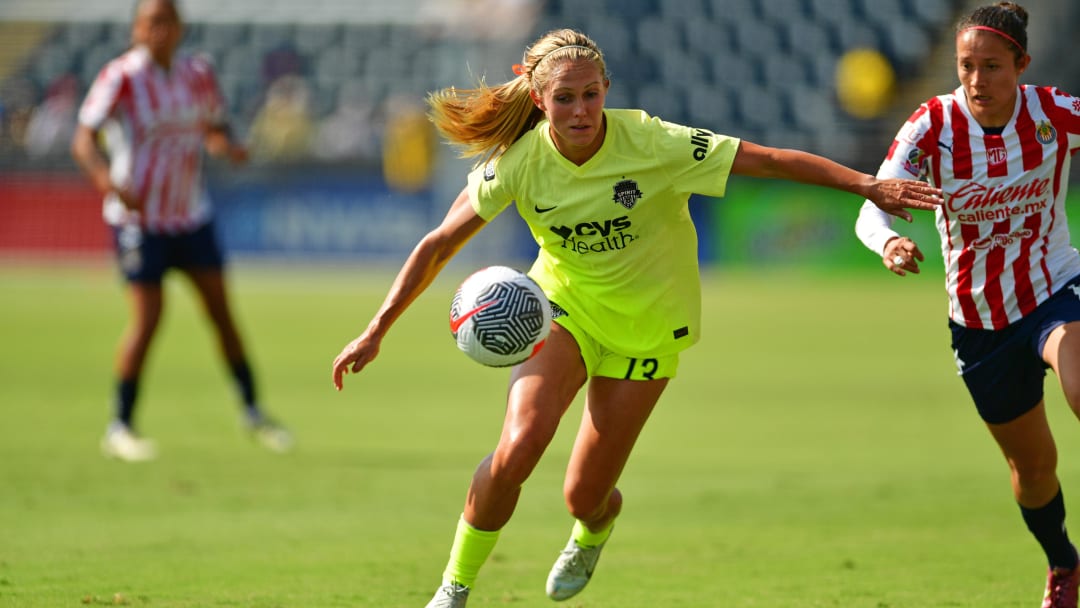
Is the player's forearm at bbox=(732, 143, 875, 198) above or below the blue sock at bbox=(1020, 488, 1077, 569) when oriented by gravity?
above

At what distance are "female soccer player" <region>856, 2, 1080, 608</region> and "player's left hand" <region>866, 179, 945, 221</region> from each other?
0.28m

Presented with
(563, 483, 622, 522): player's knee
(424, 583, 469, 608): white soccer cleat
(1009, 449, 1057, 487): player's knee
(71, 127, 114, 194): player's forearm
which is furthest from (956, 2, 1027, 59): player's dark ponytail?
(71, 127, 114, 194): player's forearm

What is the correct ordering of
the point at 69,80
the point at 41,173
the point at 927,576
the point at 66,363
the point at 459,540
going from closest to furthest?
the point at 459,540, the point at 927,576, the point at 66,363, the point at 41,173, the point at 69,80

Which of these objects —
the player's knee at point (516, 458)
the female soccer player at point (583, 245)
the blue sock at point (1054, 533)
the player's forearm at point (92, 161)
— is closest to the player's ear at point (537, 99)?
the female soccer player at point (583, 245)

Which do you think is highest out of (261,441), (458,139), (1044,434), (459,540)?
(458,139)

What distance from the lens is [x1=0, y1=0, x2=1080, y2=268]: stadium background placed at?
27.2m

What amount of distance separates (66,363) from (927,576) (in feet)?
37.3

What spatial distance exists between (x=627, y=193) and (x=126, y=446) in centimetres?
546

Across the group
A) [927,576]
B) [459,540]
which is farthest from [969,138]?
[459,540]

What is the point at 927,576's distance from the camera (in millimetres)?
6219

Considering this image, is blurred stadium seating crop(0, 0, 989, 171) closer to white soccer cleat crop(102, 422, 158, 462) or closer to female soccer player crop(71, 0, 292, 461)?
female soccer player crop(71, 0, 292, 461)

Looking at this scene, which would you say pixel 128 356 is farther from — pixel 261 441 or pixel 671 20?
pixel 671 20

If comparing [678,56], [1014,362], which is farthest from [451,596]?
[678,56]

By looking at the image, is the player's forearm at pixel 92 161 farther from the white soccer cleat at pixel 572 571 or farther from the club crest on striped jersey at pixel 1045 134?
the club crest on striped jersey at pixel 1045 134
